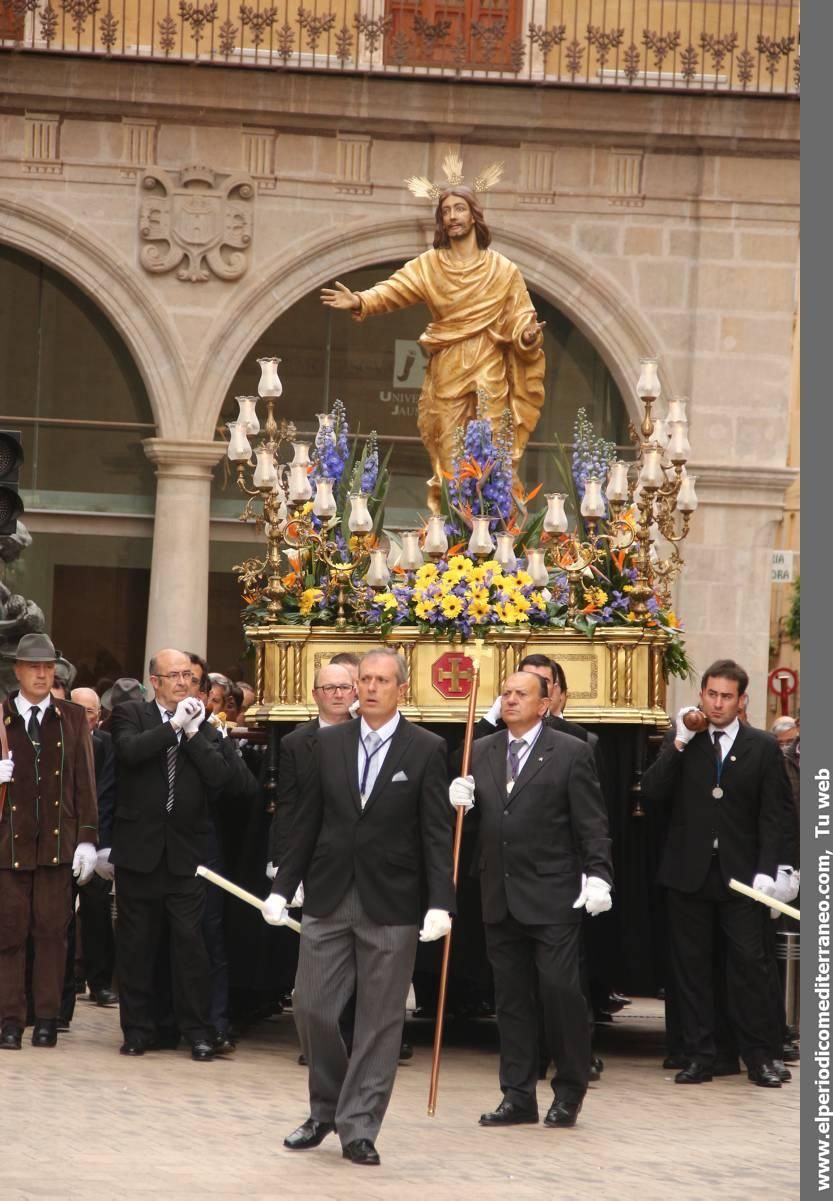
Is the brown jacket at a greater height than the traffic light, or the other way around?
the traffic light

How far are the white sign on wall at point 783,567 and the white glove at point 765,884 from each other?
15.0 m

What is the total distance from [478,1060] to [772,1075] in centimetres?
148

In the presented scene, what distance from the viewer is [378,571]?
11750 millimetres

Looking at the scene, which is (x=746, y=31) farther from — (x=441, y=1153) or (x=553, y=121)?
(x=441, y=1153)

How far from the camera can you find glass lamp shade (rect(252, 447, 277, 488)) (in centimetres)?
1209

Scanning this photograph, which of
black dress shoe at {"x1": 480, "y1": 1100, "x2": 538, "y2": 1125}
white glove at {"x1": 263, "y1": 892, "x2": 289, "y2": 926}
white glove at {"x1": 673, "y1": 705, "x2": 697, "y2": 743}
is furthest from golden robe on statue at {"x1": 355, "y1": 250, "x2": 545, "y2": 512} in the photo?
white glove at {"x1": 263, "y1": 892, "x2": 289, "y2": 926}

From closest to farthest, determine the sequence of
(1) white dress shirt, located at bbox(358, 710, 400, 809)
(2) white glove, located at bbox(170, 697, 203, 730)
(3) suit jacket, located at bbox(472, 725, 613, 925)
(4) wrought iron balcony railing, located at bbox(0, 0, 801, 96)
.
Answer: (1) white dress shirt, located at bbox(358, 710, 400, 809), (3) suit jacket, located at bbox(472, 725, 613, 925), (2) white glove, located at bbox(170, 697, 203, 730), (4) wrought iron balcony railing, located at bbox(0, 0, 801, 96)

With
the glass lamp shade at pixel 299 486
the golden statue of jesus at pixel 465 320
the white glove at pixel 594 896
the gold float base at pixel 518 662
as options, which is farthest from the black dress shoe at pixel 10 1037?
the golden statue of jesus at pixel 465 320

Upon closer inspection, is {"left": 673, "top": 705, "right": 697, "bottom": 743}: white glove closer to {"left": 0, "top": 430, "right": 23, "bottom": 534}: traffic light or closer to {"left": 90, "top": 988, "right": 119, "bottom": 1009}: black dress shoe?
{"left": 0, "top": 430, "right": 23, "bottom": 534}: traffic light

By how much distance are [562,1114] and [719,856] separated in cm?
201

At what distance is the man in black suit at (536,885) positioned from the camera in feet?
31.4

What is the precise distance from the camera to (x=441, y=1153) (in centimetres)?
882

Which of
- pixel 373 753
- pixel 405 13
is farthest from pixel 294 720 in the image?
pixel 405 13

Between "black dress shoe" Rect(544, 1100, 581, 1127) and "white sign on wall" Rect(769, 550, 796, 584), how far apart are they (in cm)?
1658
